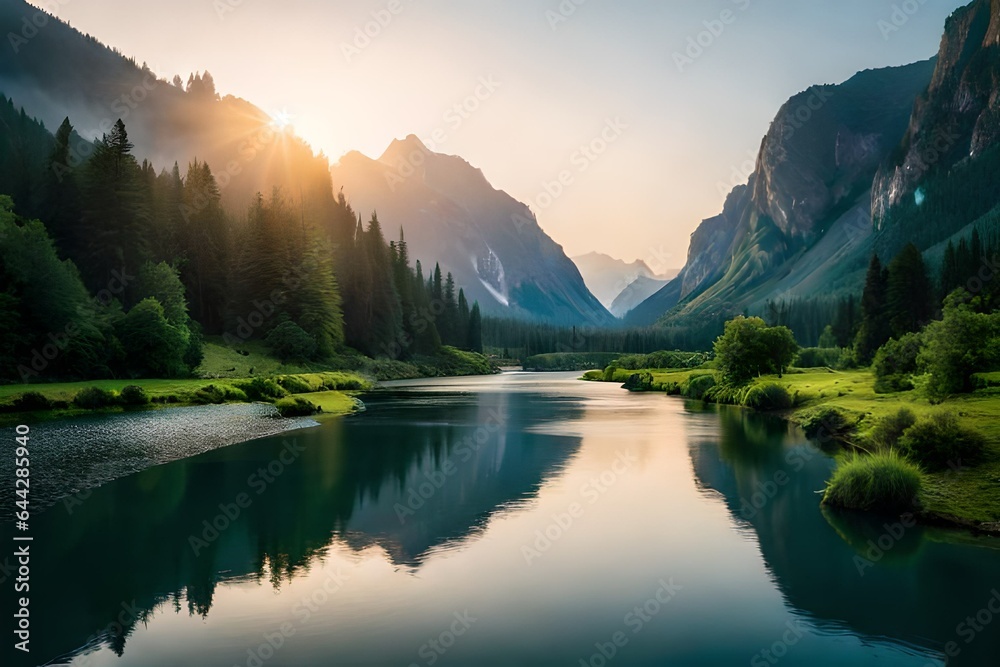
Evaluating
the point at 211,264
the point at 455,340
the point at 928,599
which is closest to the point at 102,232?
the point at 211,264

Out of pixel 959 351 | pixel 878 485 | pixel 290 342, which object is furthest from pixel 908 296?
pixel 290 342

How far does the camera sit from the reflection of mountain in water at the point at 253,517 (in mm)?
16109

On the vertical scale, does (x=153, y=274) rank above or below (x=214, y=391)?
above

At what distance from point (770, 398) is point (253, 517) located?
166ft

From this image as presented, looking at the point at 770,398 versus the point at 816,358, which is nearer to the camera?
the point at 770,398

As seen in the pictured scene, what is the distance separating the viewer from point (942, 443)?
84.0 feet

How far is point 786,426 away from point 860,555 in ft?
110

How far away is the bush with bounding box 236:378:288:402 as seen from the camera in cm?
6381

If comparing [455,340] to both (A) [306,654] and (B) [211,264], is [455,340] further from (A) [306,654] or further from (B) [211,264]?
(A) [306,654]

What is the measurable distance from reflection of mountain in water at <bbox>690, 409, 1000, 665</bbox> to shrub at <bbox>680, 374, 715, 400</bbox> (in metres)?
52.4

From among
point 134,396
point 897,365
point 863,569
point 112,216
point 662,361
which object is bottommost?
point 863,569

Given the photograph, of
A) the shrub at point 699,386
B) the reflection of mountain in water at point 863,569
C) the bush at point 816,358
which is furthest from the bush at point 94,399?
the bush at point 816,358

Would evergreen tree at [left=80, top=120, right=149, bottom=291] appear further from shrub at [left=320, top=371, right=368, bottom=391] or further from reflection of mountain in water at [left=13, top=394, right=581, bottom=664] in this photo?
reflection of mountain in water at [left=13, top=394, right=581, bottom=664]

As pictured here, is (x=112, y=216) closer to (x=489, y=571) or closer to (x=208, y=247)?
(x=208, y=247)
